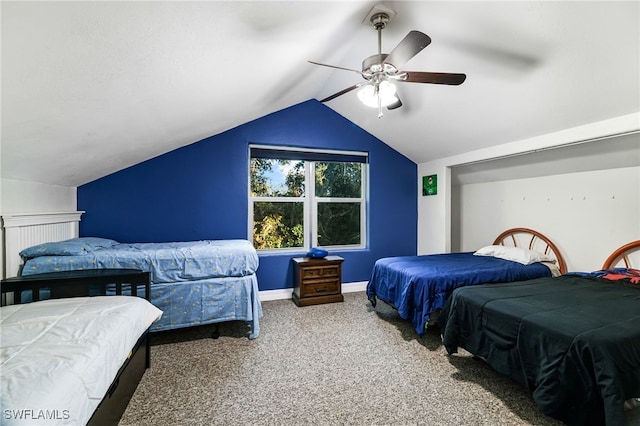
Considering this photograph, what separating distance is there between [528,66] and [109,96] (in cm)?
300

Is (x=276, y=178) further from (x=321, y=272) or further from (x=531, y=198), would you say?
(x=531, y=198)

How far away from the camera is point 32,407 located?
2.91ft

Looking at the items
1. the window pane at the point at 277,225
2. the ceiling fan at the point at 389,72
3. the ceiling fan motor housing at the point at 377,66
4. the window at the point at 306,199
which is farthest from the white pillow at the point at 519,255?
the ceiling fan motor housing at the point at 377,66

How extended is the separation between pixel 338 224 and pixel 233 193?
1.65 meters

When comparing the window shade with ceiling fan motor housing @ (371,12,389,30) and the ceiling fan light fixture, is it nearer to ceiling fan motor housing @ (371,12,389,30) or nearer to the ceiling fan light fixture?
the ceiling fan light fixture

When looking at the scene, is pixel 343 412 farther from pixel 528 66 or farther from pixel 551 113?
pixel 551 113

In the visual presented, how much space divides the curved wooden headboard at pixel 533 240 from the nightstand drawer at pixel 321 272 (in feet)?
7.78

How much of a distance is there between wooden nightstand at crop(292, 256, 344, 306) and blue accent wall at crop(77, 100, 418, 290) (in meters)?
0.39

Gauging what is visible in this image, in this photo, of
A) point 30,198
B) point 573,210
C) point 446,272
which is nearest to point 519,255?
point 573,210

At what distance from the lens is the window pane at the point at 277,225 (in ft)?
13.2

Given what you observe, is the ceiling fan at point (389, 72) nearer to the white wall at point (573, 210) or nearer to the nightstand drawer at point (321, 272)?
the nightstand drawer at point (321, 272)

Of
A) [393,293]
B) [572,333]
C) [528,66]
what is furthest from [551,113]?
[393,293]

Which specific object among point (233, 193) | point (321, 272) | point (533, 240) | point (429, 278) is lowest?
point (321, 272)

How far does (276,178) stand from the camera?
4.10 metres
